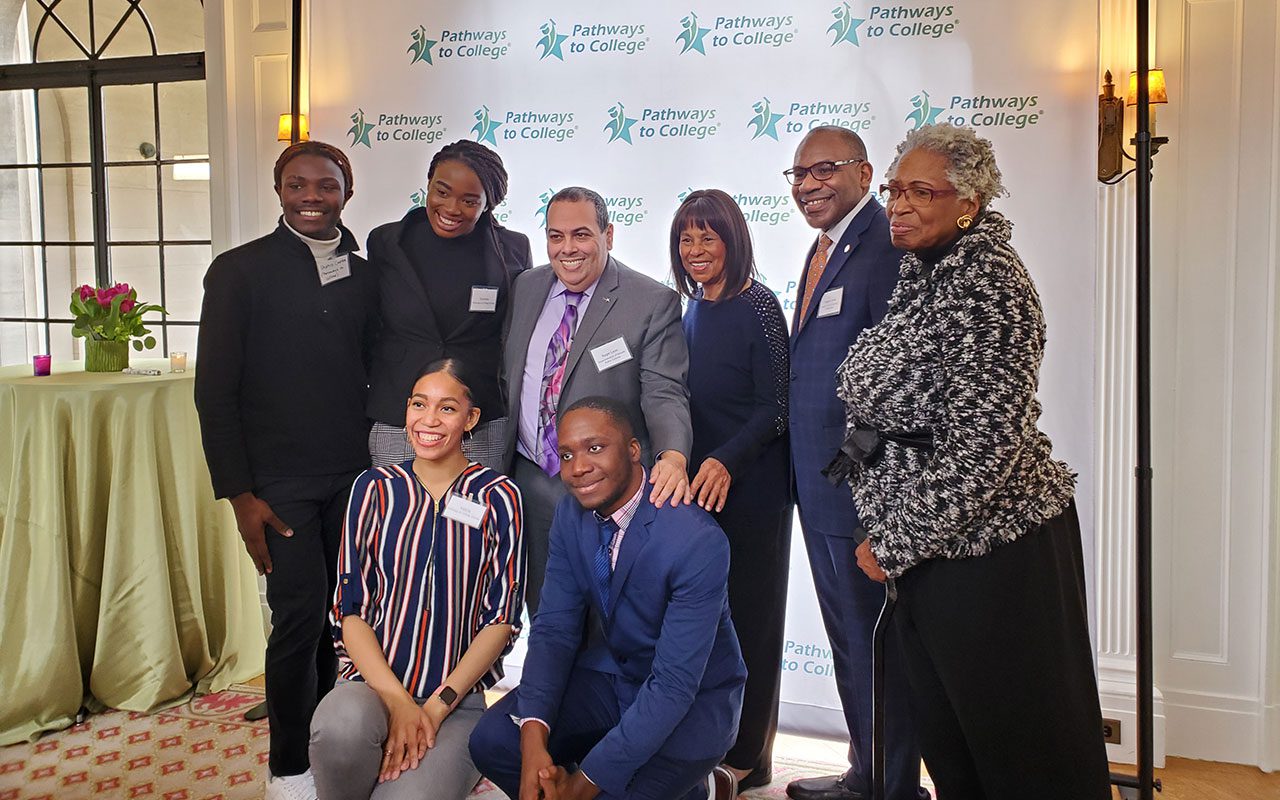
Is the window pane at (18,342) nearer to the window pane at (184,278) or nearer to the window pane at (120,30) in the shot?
the window pane at (184,278)

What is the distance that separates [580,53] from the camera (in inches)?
112

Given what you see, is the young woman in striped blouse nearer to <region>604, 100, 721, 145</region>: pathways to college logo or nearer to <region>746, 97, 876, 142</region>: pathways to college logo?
<region>604, 100, 721, 145</region>: pathways to college logo

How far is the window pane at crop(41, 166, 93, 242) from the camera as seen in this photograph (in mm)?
4527

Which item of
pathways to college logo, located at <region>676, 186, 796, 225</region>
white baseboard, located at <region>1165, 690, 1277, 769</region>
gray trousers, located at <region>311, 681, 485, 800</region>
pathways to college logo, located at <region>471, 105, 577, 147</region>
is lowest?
white baseboard, located at <region>1165, 690, 1277, 769</region>

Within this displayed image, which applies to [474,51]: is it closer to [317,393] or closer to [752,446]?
[317,393]


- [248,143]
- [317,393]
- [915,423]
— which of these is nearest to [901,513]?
[915,423]

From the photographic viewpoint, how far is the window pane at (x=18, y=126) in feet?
15.1

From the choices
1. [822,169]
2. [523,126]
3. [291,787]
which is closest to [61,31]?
[523,126]

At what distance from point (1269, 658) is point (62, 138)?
535cm

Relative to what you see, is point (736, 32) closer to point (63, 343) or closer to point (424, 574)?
point (424, 574)

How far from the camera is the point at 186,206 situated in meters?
4.32

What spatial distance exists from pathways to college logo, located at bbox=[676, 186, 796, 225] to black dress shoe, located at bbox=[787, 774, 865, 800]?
155cm

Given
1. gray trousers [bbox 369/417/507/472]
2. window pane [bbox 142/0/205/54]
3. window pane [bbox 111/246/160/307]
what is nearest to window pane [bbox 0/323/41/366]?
window pane [bbox 111/246/160/307]

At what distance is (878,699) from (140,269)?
13.0ft
